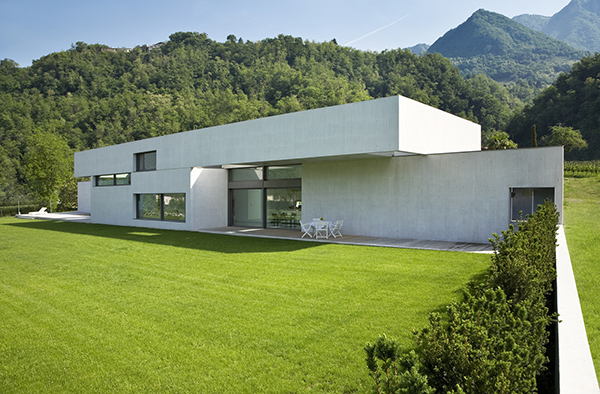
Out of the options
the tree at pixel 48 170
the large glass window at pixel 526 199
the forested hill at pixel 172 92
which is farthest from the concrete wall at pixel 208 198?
the forested hill at pixel 172 92

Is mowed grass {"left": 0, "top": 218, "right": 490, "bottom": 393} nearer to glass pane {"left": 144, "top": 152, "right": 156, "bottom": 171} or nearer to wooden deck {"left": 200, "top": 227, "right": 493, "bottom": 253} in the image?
wooden deck {"left": 200, "top": 227, "right": 493, "bottom": 253}

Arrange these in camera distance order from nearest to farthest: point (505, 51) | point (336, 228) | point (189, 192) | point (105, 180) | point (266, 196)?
point (336, 228)
point (266, 196)
point (189, 192)
point (105, 180)
point (505, 51)

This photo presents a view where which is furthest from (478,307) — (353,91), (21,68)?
(21,68)

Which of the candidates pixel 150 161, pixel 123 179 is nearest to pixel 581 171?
pixel 150 161

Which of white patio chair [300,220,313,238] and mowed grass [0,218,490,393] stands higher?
white patio chair [300,220,313,238]

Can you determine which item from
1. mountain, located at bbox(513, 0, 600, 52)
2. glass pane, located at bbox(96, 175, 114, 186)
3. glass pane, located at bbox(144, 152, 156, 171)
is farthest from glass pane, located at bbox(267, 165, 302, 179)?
mountain, located at bbox(513, 0, 600, 52)

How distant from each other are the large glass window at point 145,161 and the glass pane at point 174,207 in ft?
7.09

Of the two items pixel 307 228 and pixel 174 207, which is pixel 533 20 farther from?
pixel 174 207

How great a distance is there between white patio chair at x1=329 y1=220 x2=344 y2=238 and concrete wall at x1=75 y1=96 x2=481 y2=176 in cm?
275

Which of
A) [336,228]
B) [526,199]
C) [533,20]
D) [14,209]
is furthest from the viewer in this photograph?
[533,20]

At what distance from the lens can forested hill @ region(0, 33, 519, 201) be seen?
4956cm

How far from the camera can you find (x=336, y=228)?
1442 centimetres

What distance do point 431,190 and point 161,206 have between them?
44.8ft

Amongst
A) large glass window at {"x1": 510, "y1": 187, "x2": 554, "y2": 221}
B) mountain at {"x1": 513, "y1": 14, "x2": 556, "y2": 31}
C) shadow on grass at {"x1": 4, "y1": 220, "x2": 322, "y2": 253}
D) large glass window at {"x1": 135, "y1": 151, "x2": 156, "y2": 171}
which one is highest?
mountain at {"x1": 513, "y1": 14, "x2": 556, "y2": 31}
